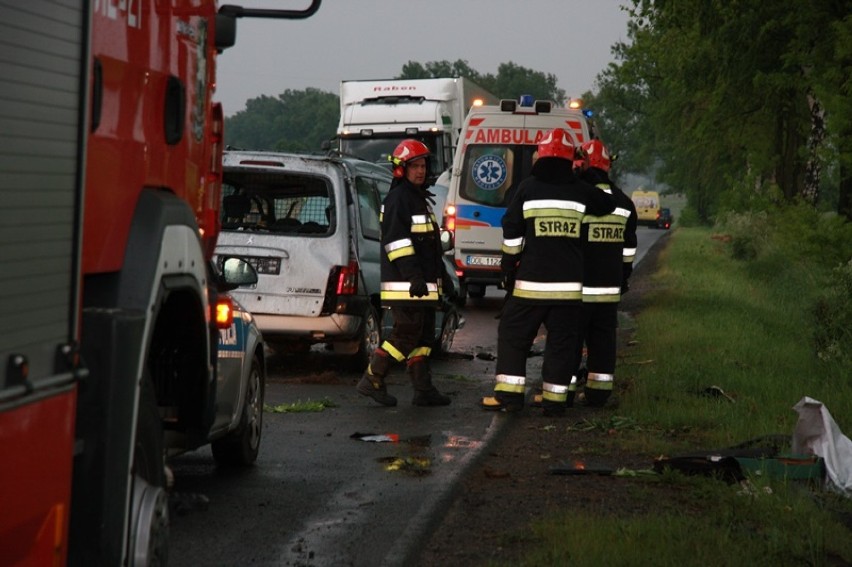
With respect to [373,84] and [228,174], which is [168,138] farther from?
[373,84]

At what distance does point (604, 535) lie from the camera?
6340 mm

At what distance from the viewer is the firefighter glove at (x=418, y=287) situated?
11.1 metres

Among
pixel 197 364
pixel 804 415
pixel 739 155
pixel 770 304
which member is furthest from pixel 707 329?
pixel 739 155

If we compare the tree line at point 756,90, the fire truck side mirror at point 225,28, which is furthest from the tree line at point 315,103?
the fire truck side mirror at point 225,28

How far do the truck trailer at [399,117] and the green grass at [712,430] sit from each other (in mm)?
9096

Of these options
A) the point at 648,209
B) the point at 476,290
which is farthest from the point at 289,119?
the point at 476,290

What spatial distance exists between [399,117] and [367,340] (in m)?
16.8

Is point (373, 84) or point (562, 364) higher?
point (373, 84)

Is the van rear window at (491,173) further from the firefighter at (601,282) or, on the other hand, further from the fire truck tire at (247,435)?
the fire truck tire at (247,435)

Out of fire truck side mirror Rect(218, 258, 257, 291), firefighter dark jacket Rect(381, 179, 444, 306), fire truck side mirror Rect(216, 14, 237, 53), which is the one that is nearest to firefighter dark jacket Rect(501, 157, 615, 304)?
firefighter dark jacket Rect(381, 179, 444, 306)

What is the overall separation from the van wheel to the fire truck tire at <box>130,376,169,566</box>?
26.2ft

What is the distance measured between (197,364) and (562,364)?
5838 mm

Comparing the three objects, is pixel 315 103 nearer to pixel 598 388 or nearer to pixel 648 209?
pixel 648 209

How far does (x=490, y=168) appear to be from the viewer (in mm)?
20641
